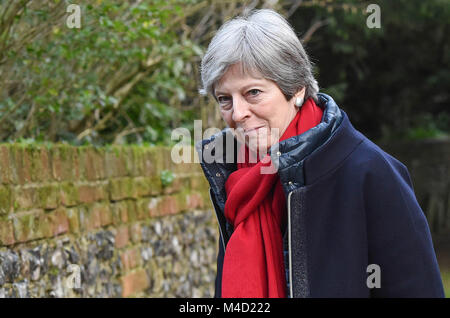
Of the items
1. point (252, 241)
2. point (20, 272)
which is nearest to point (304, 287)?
point (252, 241)

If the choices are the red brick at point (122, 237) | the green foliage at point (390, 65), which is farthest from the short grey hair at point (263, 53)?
the green foliage at point (390, 65)

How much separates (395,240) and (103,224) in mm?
2873

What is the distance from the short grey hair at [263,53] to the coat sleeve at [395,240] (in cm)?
39

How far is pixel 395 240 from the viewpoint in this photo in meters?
1.98

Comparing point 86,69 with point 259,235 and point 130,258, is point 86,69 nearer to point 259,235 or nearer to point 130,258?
point 130,258

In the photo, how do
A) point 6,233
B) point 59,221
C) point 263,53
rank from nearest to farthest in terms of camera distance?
point 263,53
point 6,233
point 59,221

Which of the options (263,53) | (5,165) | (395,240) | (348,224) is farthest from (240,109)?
(5,165)

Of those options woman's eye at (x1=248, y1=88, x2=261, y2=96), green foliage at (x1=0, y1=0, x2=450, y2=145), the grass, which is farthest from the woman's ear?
the grass

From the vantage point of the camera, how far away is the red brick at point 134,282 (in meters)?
4.76

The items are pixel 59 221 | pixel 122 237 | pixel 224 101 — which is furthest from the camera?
pixel 122 237

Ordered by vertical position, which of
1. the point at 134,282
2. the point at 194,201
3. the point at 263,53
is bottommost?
the point at 134,282
